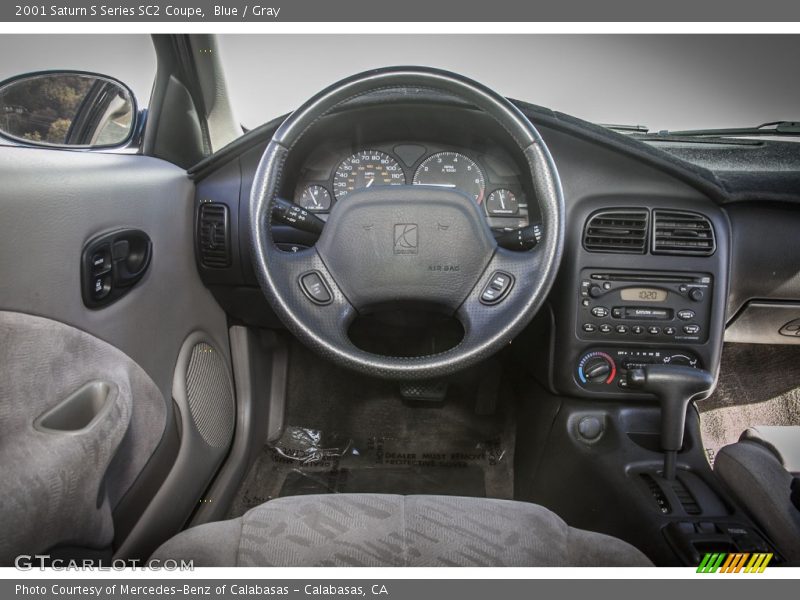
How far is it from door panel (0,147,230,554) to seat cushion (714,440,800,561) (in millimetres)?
1327

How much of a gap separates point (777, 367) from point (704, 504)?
1.21 metres

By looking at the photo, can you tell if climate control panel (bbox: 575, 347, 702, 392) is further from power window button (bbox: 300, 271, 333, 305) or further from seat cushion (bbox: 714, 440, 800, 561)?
power window button (bbox: 300, 271, 333, 305)

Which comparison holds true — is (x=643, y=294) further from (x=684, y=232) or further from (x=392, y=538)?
(x=392, y=538)

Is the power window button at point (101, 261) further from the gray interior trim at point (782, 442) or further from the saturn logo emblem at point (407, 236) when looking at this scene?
the gray interior trim at point (782, 442)

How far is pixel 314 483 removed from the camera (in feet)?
6.37

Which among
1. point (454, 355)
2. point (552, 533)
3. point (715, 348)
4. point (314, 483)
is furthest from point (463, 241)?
point (314, 483)

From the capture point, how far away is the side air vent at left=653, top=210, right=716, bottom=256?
1503mm

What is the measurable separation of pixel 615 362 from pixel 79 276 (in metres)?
1.33

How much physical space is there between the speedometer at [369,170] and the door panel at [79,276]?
450mm

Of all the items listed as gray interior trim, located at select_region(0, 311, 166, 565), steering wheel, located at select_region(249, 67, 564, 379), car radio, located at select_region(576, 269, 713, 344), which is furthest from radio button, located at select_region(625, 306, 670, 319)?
gray interior trim, located at select_region(0, 311, 166, 565)

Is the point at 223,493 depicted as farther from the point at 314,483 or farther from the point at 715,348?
the point at 715,348

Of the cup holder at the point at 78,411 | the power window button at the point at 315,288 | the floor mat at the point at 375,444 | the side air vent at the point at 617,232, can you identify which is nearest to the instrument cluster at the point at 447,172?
the side air vent at the point at 617,232

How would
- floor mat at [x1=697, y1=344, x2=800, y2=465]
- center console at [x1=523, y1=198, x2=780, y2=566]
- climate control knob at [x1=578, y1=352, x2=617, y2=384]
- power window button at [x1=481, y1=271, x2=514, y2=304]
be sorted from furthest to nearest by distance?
floor mat at [x1=697, y1=344, x2=800, y2=465], climate control knob at [x1=578, y1=352, x2=617, y2=384], center console at [x1=523, y1=198, x2=780, y2=566], power window button at [x1=481, y1=271, x2=514, y2=304]

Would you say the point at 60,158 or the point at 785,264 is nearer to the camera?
the point at 60,158
